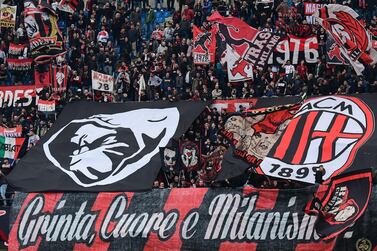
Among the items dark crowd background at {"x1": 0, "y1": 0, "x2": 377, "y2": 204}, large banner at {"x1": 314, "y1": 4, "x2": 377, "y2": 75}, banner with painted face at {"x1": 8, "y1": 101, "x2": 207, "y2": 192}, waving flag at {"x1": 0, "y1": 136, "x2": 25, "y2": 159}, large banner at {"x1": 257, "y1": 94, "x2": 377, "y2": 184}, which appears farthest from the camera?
waving flag at {"x1": 0, "y1": 136, "x2": 25, "y2": 159}

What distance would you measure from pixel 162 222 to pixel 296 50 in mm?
8695

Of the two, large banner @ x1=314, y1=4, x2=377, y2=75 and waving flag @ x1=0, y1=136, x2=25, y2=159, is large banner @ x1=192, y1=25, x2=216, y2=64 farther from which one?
waving flag @ x1=0, y1=136, x2=25, y2=159

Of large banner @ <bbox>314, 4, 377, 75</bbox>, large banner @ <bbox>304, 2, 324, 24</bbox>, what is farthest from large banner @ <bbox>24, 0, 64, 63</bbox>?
large banner @ <bbox>314, 4, 377, 75</bbox>

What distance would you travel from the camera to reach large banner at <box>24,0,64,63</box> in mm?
37594

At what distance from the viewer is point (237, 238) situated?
28.5 m

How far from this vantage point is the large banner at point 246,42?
3378cm

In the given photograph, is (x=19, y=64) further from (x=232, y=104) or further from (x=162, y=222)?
(x=162, y=222)

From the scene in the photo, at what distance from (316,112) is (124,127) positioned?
5486 mm

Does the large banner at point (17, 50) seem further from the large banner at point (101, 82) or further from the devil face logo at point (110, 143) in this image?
the devil face logo at point (110, 143)

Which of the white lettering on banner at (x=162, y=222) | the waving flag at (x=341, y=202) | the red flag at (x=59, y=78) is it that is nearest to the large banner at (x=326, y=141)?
the waving flag at (x=341, y=202)

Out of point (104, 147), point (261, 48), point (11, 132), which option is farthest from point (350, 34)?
point (11, 132)

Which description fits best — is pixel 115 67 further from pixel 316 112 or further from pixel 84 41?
pixel 316 112

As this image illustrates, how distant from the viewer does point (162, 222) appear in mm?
29344

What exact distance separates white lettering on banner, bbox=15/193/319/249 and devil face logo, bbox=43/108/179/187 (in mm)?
1117
